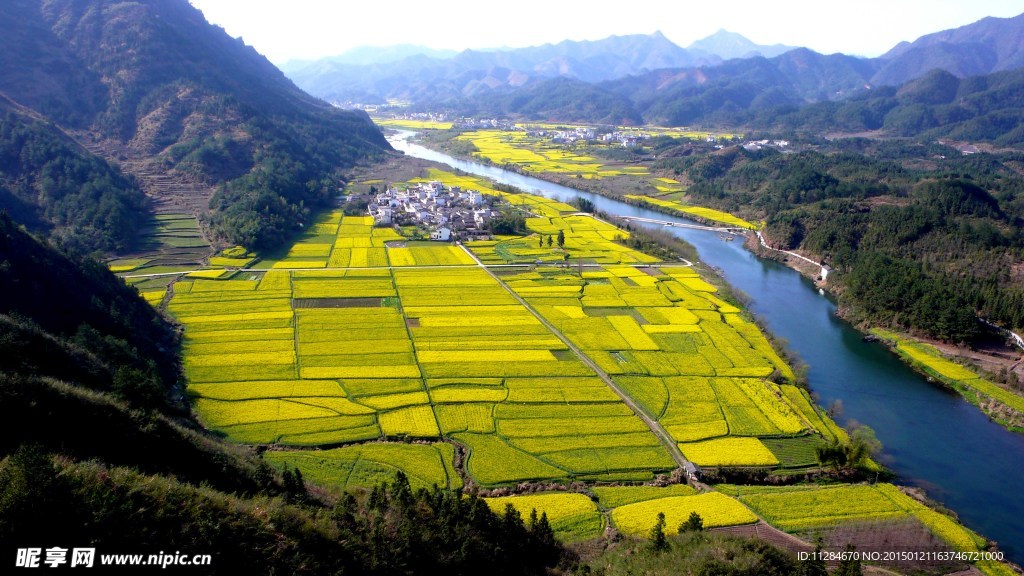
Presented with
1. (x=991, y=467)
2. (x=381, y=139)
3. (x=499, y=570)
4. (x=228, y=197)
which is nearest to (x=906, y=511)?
(x=991, y=467)

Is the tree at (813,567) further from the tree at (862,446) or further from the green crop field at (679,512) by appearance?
the tree at (862,446)

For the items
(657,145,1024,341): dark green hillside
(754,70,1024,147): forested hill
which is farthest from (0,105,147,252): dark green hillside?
(754,70,1024,147): forested hill

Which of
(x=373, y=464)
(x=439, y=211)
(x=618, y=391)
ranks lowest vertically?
(x=373, y=464)

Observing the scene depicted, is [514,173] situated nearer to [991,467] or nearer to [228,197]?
[228,197]

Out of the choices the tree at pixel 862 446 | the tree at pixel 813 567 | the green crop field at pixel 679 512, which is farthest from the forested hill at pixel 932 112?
the tree at pixel 813 567

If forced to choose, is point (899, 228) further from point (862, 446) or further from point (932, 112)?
point (932, 112)

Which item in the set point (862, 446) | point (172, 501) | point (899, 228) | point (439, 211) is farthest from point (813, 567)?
point (439, 211)

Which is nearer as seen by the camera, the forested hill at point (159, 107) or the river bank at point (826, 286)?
the river bank at point (826, 286)

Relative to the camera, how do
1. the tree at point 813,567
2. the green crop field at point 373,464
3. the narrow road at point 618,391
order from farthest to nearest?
the narrow road at point 618,391
the green crop field at point 373,464
the tree at point 813,567
